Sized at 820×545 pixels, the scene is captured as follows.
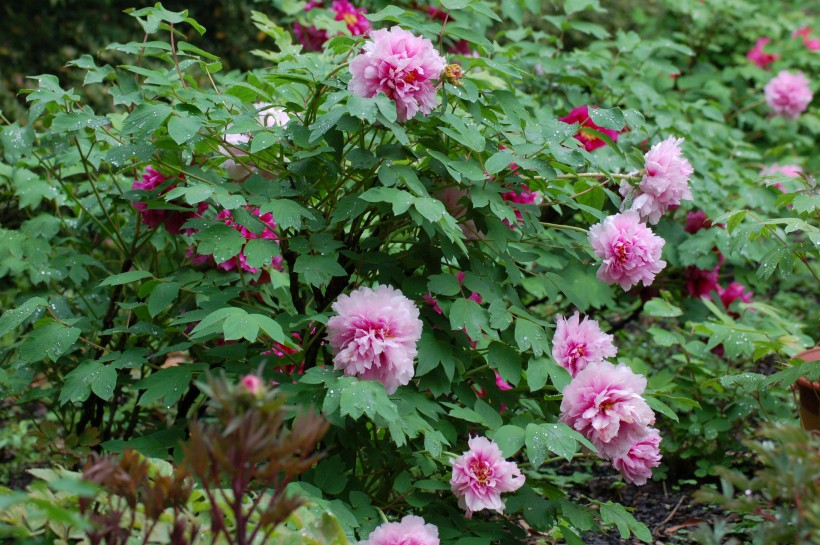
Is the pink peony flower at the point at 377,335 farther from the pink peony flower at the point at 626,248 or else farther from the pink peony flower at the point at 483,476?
the pink peony flower at the point at 626,248

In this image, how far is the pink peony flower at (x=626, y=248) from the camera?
80.0 inches

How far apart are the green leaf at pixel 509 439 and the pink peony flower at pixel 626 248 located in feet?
1.41

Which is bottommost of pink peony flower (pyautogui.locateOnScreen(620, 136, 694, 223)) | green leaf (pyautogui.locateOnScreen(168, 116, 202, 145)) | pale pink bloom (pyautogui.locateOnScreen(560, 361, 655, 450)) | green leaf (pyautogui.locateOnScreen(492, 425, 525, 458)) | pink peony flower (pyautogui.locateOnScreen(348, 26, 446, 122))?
green leaf (pyautogui.locateOnScreen(492, 425, 525, 458))

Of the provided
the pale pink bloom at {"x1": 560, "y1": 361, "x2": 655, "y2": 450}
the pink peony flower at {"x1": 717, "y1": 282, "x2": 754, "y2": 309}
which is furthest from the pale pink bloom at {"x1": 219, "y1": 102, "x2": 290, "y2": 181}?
the pink peony flower at {"x1": 717, "y1": 282, "x2": 754, "y2": 309}

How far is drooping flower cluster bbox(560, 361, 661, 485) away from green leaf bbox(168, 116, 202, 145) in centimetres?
99

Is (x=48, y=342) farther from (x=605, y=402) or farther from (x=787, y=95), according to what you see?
(x=787, y=95)

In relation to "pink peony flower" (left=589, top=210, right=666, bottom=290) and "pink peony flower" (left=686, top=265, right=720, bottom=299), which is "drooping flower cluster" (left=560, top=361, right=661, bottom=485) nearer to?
"pink peony flower" (left=589, top=210, right=666, bottom=290)

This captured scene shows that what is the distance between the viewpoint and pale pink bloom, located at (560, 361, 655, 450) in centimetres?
189

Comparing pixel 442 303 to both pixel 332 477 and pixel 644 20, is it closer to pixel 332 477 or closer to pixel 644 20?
pixel 332 477

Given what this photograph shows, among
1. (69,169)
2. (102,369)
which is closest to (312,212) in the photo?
(102,369)

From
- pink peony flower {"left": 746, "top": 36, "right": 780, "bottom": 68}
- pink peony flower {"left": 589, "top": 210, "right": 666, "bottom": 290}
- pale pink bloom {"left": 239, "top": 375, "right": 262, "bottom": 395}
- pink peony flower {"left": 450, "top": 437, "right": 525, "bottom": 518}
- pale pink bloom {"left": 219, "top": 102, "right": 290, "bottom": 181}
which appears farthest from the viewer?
pink peony flower {"left": 746, "top": 36, "right": 780, "bottom": 68}

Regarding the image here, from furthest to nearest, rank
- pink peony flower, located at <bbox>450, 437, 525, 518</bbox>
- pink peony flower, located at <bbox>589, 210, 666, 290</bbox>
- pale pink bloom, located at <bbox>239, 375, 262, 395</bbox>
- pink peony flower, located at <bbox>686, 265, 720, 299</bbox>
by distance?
pink peony flower, located at <bbox>686, 265, 720, 299</bbox> < pink peony flower, located at <bbox>589, 210, 666, 290</bbox> < pink peony flower, located at <bbox>450, 437, 525, 518</bbox> < pale pink bloom, located at <bbox>239, 375, 262, 395</bbox>

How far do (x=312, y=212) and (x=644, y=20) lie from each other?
15.6ft

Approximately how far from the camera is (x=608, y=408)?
6.23ft
